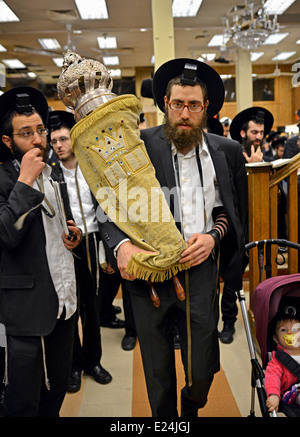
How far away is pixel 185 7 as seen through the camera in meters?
7.61

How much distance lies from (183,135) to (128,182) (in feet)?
1.09

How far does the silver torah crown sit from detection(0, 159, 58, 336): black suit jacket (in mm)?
400

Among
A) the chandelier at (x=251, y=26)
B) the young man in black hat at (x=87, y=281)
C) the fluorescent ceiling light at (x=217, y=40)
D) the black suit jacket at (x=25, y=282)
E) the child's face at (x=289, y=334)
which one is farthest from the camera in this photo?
the fluorescent ceiling light at (x=217, y=40)

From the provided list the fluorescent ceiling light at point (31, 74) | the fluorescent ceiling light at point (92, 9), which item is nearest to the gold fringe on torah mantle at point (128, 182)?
the fluorescent ceiling light at point (92, 9)

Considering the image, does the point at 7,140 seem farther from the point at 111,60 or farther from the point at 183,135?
the point at 111,60

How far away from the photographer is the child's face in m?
1.86

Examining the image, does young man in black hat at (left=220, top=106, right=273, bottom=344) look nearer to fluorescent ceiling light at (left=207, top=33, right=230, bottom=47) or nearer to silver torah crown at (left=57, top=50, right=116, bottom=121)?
silver torah crown at (left=57, top=50, right=116, bottom=121)

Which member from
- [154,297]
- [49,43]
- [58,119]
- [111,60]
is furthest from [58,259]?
[111,60]

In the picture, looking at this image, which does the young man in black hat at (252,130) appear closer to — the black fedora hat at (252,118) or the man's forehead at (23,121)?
the black fedora hat at (252,118)

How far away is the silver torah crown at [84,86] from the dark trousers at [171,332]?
739 millimetres

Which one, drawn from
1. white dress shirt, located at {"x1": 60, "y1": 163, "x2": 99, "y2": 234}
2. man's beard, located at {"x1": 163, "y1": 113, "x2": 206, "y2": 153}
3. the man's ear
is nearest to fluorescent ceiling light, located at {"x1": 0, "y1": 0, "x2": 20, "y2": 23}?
white dress shirt, located at {"x1": 60, "y1": 163, "x2": 99, "y2": 234}

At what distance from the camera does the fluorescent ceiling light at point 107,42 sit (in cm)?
943

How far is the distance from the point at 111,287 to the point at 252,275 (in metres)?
1.26
